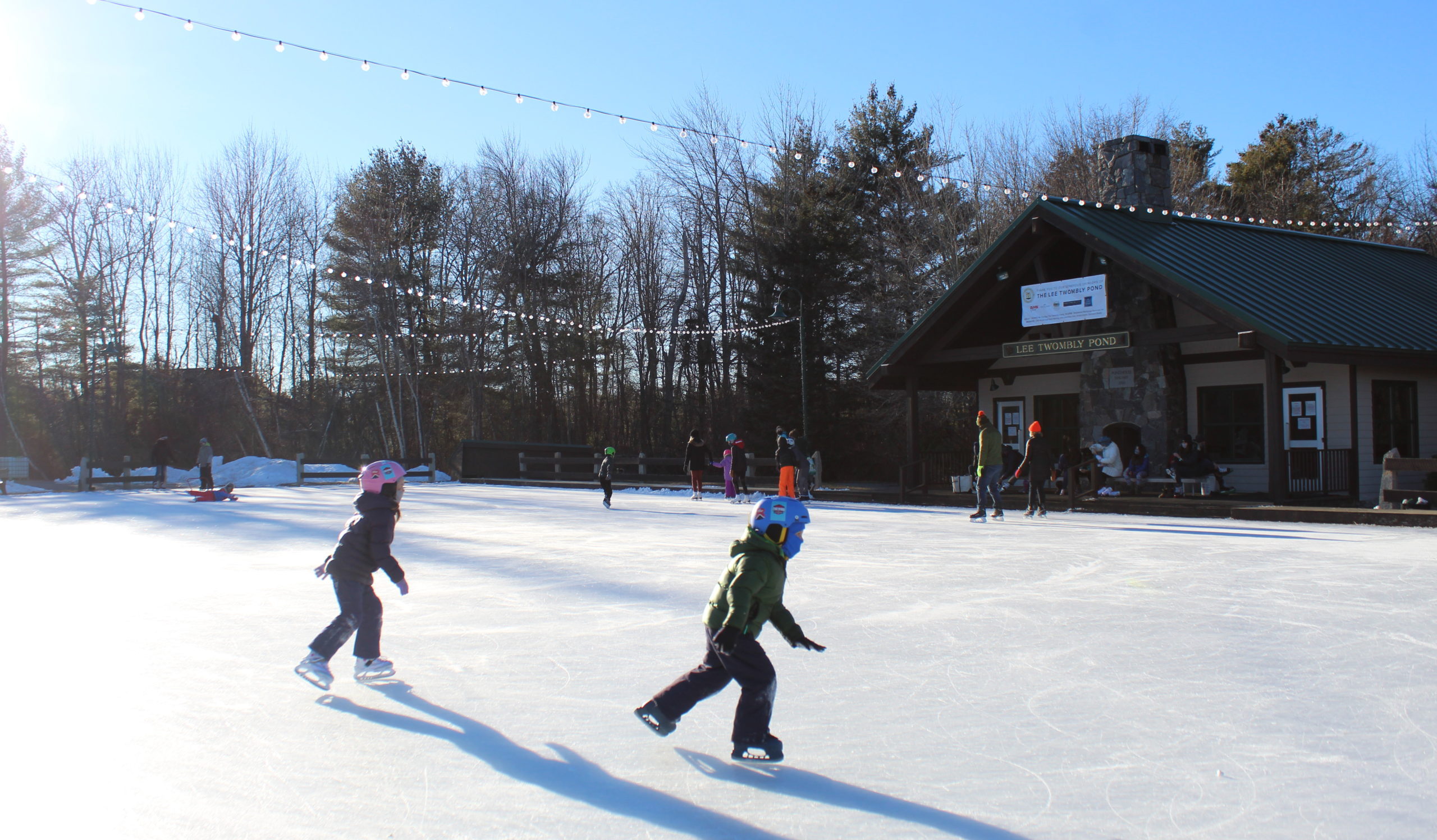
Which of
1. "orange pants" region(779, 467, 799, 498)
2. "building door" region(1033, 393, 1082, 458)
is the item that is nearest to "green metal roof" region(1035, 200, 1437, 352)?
"building door" region(1033, 393, 1082, 458)

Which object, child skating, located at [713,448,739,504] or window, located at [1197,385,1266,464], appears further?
child skating, located at [713,448,739,504]

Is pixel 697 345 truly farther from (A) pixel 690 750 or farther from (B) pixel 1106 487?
(A) pixel 690 750

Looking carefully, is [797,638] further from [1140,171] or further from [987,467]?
[1140,171]

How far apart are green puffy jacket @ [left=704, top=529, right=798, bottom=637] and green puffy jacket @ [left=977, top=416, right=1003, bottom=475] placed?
12050 mm

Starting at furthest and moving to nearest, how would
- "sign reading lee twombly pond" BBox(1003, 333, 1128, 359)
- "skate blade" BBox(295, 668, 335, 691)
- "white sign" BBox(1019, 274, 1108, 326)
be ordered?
"white sign" BBox(1019, 274, 1108, 326) < "sign reading lee twombly pond" BBox(1003, 333, 1128, 359) < "skate blade" BBox(295, 668, 335, 691)

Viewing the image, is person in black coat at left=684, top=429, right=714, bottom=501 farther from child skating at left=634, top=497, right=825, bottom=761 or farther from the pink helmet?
child skating at left=634, top=497, right=825, bottom=761

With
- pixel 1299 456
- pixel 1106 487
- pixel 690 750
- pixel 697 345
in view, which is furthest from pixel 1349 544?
pixel 697 345

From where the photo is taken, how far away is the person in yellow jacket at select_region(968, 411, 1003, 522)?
15750 millimetres

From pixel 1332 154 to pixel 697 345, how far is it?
25481 millimetres

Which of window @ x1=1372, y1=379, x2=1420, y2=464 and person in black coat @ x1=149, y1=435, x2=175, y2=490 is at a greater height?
window @ x1=1372, y1=379, x2=1420, y2=464

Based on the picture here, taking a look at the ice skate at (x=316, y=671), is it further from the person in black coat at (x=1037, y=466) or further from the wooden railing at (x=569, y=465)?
the wooden railing at (x=569, y=465)

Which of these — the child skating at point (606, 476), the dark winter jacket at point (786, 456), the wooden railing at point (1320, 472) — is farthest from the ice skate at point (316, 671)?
the wooden railing at point (1320, 472)

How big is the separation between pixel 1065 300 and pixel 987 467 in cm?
490

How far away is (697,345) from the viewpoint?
42.2 m
